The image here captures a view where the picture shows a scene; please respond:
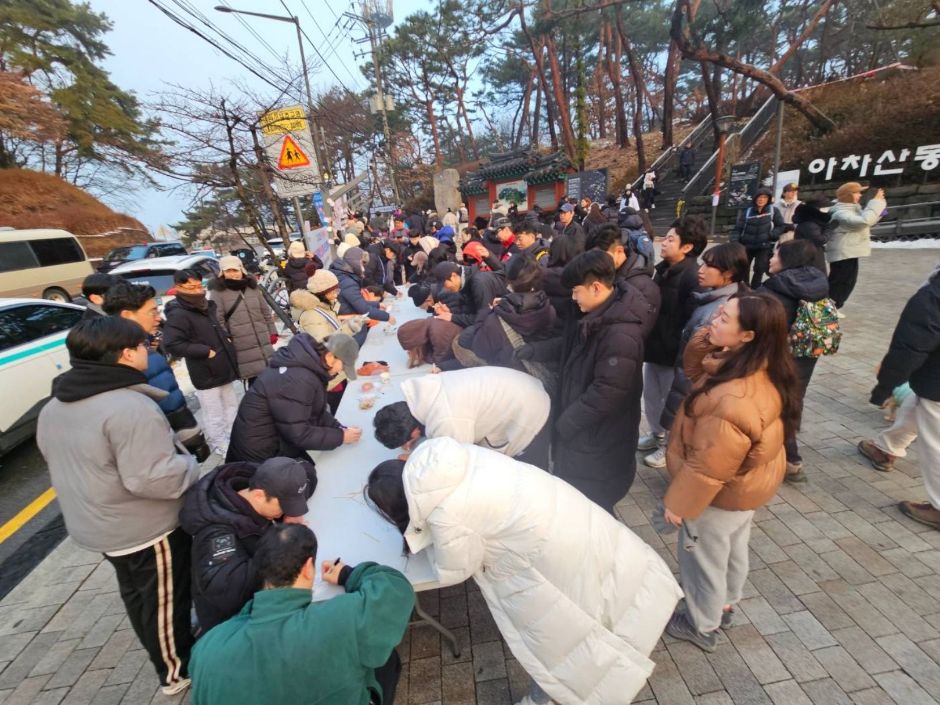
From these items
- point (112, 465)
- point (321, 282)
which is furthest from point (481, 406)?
point (321, 282)

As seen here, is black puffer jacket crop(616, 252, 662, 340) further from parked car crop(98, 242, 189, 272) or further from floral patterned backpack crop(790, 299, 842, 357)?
parked car crop(98, 242, 189, 272)

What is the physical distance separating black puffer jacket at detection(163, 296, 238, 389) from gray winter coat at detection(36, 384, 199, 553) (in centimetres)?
174

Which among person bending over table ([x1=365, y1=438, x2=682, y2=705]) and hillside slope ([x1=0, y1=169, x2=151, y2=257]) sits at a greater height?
hillside slope ([x1=0, y1=169, x2=151, y2=257])

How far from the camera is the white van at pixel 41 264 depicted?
9.66 m

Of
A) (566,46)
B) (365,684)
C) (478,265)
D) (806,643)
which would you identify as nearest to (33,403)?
(478,265)

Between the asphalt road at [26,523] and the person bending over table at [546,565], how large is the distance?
3.33 meters

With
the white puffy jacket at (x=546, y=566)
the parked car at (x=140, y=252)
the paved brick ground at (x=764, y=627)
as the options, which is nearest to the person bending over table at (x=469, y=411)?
the white puffy jacket at (x=546, y=566)

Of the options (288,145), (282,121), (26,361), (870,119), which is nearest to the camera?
(26,361)

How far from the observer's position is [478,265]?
472 cm

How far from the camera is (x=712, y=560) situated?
5.94 feet

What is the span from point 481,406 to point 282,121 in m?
5.59

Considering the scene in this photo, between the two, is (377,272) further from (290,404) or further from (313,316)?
(290,404)

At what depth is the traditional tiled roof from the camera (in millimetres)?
16500

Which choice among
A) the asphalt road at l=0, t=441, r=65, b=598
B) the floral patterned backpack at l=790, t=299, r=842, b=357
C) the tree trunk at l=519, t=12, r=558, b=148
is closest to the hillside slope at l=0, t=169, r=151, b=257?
the asphalt road at l=0, t=441, r=65, b=598
